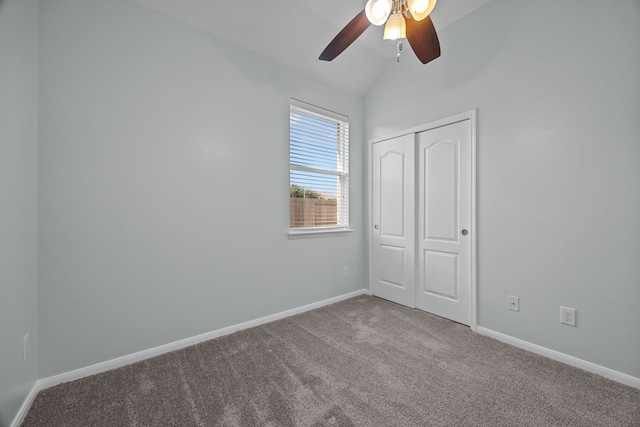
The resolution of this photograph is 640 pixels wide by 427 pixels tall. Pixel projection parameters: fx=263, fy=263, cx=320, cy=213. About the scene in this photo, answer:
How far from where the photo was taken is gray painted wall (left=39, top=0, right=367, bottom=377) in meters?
1.71

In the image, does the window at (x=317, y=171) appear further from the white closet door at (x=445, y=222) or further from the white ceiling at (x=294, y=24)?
the white closet door at (x=445, y=222)

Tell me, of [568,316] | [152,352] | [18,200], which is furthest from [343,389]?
[18,200]

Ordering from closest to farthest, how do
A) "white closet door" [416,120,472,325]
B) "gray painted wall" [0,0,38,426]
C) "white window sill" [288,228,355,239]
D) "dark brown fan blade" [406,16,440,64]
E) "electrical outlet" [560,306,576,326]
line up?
"gray painted wall" [0,0,38,426] → "dark brown fan blade" [406,16,440,64] → "electrical outlet" [560,306,576,326] → "white closet door" [416,120,472,325] → "white window sill" [288,228,355,239]

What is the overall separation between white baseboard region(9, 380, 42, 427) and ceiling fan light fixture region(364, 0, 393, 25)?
9.08ft

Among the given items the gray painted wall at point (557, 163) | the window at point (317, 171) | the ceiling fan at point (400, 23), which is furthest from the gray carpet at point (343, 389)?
the ceiling fan at point (400, 23)

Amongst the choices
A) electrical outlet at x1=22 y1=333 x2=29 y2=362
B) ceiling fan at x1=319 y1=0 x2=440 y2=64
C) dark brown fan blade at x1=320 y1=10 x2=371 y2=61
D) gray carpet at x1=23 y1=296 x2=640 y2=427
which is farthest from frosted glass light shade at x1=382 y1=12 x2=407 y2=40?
electrical outlet at x1=22 y1=333 x2=29 y2=362

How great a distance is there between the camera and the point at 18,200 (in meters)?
1.43

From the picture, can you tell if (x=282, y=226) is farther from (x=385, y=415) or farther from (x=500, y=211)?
(x=500, y=211)

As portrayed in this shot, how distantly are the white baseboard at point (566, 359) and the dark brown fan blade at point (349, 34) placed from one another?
257cm

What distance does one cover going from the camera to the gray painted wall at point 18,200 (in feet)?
4.23

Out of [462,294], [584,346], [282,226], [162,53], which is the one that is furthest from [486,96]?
[162,53]

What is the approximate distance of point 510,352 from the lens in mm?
2043

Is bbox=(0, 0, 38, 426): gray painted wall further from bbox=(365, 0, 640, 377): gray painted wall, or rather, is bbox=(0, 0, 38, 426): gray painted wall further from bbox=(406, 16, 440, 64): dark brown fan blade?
bbox=(365, 0, 640, 377): gray painted wall

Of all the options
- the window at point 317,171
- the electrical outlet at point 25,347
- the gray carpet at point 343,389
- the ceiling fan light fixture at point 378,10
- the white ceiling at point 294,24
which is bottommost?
the gray carpet at point 343,389
